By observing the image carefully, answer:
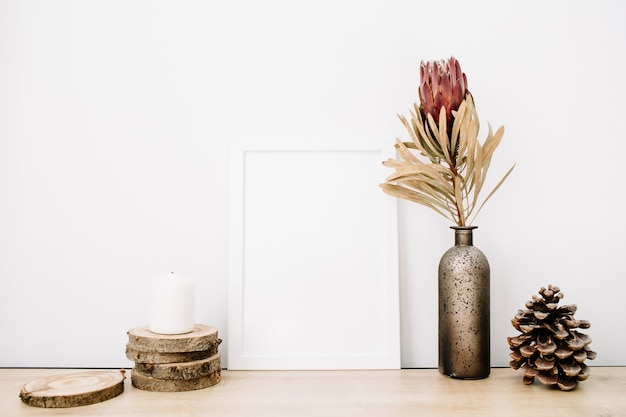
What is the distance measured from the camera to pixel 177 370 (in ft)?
2.67

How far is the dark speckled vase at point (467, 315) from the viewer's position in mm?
882

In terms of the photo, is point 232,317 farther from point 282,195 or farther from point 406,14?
point 406,14

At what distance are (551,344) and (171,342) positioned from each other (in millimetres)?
603

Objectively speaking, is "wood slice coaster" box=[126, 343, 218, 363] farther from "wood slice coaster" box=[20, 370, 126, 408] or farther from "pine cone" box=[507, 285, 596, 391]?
"pine cone" box=[507, 285, 596, 391]

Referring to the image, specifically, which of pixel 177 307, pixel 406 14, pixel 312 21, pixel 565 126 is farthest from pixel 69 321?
pixel 565 126

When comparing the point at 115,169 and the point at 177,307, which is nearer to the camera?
the point at 177,307

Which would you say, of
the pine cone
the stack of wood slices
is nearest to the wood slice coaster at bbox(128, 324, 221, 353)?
the stack of wood slices

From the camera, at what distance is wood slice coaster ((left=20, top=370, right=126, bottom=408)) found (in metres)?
0.75

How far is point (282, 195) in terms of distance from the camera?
1.01m

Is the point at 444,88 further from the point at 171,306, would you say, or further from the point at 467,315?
the point at 171,306

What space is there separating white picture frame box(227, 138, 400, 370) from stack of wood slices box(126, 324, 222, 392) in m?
0.14

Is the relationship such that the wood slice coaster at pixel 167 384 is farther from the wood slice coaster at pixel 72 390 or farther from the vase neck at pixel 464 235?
the vase neck at pixel 464 235

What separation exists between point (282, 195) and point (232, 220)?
4.2 inches

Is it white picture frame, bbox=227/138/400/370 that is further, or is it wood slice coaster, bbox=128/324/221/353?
white picture frame, bbox=227/138/400/370
